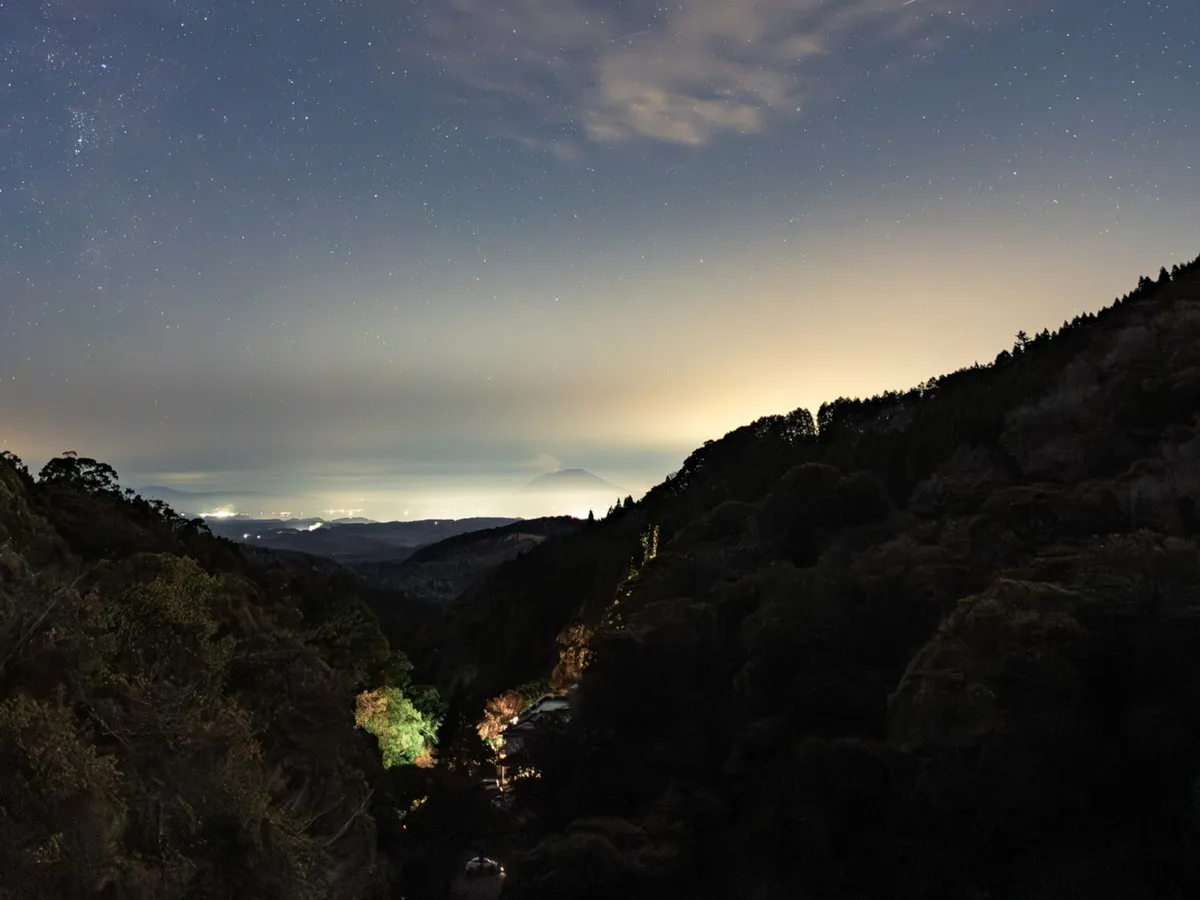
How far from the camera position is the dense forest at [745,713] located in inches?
571

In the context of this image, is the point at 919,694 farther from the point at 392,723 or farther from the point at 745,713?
the point at 392,723

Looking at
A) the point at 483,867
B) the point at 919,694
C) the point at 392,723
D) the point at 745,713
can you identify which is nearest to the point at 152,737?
the point at 745,713

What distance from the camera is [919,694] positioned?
1844 centimetres

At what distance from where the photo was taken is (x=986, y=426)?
53.2 m

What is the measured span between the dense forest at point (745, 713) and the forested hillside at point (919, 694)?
78 mm

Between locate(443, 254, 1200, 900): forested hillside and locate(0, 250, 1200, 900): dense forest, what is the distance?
78 mm

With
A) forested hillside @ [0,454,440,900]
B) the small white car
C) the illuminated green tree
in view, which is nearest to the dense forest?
forested hillside @ [0,454,440,900]

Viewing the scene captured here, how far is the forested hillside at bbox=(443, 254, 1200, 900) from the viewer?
1664 centimetres

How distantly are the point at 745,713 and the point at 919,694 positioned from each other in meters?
7.14

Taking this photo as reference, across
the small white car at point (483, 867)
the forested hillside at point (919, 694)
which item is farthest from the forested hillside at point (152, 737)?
the small white car at point (483, 867)

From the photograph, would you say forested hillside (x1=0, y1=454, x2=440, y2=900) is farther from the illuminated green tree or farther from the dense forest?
the illuminated green tree

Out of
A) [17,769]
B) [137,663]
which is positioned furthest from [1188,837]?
[137,663]

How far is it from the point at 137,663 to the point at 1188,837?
22276 mm

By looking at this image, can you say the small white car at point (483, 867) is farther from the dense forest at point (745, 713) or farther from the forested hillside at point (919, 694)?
the forested hillside at point (919, 694)
